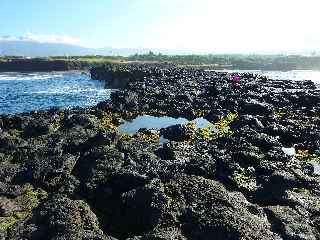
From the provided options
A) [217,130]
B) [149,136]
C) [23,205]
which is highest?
[23,205]

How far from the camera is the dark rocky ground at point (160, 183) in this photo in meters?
18.8

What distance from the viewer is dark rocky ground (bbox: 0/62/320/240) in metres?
18.8

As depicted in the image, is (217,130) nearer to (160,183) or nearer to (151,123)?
(151,123)

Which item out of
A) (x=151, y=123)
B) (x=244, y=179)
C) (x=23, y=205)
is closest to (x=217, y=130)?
(x=151, y=123)

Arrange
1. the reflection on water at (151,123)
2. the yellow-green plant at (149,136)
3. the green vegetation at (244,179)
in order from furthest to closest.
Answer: the reflection on water at (151,123), the yellow-green plant at (149,136), the green vegetation at (244,179)

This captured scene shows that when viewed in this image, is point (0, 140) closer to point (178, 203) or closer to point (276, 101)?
point (178, 203)

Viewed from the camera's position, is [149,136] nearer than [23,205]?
No

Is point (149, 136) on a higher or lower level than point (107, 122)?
higher

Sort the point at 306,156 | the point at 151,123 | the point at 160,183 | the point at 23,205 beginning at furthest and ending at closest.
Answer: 1. the point at 151,123
2. the point at 306,156
3. the point at 23,205
4. the point at 160,183

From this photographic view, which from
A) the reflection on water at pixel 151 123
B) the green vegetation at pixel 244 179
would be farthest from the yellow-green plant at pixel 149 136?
the green vegetation at pixel 244 179

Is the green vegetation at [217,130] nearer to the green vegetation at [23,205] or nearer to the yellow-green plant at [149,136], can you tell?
the yellow-green plant at [149,136]

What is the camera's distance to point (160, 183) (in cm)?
2184

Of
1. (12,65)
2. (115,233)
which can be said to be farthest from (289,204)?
(12,65)

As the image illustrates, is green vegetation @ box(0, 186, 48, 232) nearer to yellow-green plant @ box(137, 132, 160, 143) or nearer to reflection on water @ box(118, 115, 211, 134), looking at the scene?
yellow-green plant @ box(137, 132, 160, 143)
